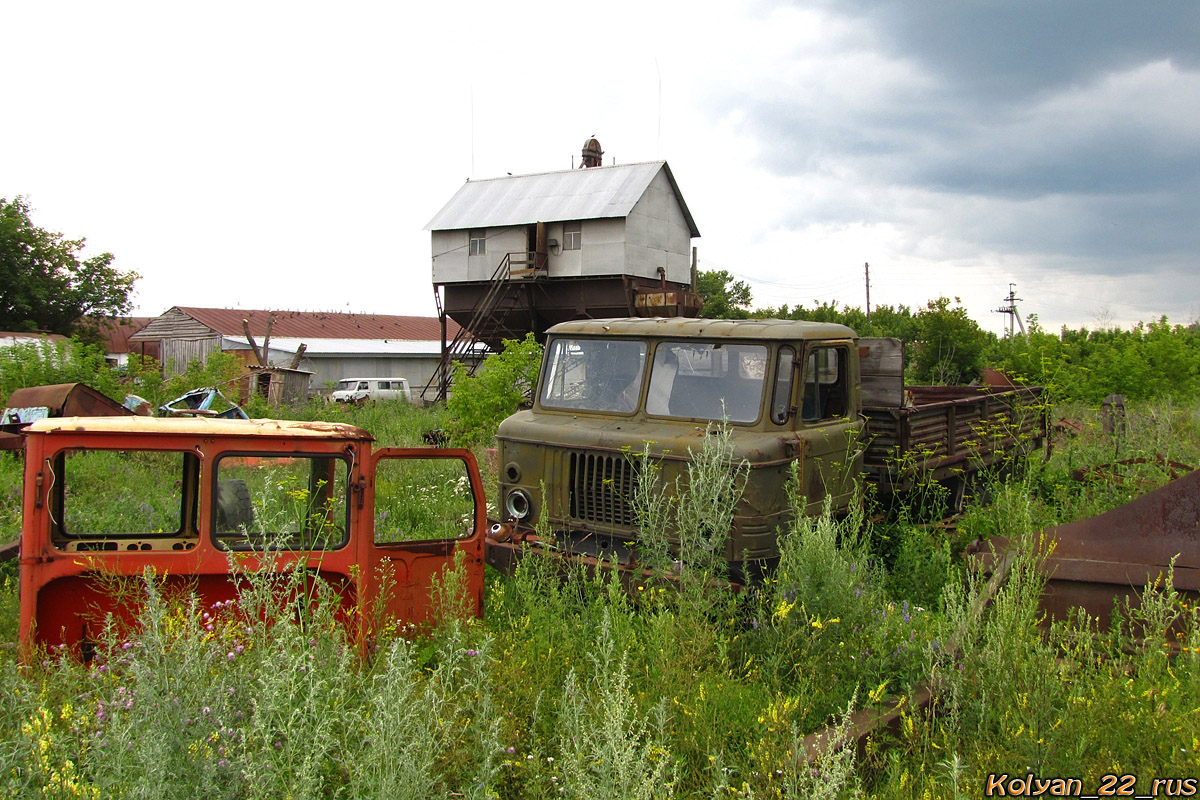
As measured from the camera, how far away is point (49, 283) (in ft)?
108

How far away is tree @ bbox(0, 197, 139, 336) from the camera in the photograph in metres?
31.7

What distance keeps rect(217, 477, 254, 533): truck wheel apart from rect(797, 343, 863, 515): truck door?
3.63m

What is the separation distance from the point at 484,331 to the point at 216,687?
24.6 meters

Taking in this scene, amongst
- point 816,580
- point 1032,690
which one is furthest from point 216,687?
point 1032,690

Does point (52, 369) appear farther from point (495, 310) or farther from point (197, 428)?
point (495, 310)

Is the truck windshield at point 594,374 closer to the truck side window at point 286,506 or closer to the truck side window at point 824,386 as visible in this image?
the truck side window at point 824,386

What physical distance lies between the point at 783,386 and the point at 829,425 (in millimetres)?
628

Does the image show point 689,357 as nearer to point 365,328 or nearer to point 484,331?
point 484,331

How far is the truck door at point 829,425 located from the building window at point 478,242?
73.2ft

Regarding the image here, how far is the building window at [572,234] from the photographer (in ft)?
85.3

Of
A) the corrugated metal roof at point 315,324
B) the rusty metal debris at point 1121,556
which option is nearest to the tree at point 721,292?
the corrugated metal roof at point 315,324

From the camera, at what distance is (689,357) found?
6.24m

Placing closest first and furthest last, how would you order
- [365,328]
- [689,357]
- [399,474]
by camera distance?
[689,357] → [399,474] → [365,328]

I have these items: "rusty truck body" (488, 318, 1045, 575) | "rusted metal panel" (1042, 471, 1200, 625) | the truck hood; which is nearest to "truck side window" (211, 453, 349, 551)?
"rusty truck body" (488, 318, 1045, 575)
